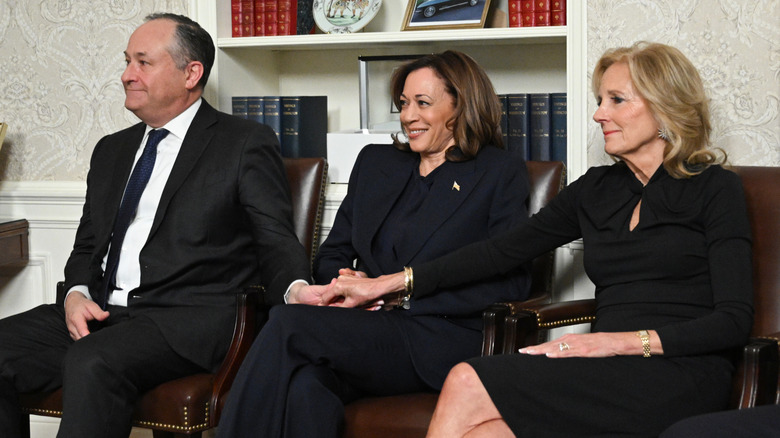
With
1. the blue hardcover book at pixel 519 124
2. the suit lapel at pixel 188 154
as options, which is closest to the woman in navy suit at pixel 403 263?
the blue hardcover book at pixel 519 124

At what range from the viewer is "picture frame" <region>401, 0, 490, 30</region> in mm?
3033

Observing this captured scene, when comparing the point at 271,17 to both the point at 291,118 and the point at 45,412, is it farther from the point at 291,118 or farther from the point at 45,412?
the point at 45,412

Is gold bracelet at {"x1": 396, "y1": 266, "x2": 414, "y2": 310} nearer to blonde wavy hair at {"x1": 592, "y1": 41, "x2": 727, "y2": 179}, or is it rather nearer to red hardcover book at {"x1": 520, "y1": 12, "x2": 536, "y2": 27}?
blonde wavy hair at {"x1": 592, "y1": 41, "x2": 727, "y2": 179}

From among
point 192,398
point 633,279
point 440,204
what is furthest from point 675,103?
point 192,398

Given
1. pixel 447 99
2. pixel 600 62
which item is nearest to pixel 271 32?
pixel 447 99

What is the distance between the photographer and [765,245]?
94.5 inches

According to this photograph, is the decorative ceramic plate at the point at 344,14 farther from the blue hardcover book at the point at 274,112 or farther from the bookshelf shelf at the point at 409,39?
the blue hardcover book at the point at 274,112

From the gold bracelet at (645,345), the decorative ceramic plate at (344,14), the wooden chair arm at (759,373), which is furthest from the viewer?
the decorative ceramic plate at (344,14)

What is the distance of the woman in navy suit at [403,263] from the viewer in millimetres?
2199

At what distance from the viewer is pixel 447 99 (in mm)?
2693

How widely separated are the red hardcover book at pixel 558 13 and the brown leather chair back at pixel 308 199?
2.79 feet

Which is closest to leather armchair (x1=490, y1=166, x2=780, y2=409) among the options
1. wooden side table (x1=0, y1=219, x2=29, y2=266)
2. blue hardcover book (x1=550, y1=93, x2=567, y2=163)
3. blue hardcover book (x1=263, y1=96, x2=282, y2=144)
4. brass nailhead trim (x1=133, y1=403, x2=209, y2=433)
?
blue hardcover book (x1=550, y1=93, x2=567, y2=163)

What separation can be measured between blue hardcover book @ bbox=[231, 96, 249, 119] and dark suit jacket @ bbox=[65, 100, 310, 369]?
53cm

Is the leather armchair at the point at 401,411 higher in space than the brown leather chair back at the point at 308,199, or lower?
lower
